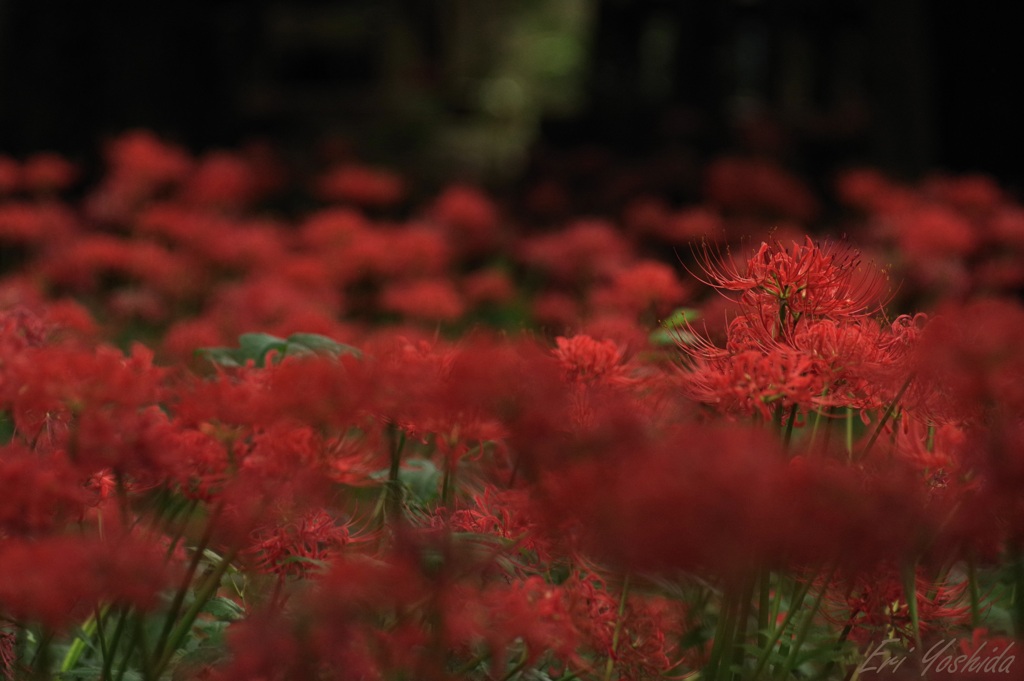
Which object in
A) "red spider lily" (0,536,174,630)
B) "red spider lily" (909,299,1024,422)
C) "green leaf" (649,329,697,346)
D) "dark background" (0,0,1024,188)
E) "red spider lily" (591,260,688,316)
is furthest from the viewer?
"dark background" (0,0,1024,188)

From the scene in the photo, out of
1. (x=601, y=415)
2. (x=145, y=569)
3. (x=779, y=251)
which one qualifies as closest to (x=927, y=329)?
(x=779, y=251)

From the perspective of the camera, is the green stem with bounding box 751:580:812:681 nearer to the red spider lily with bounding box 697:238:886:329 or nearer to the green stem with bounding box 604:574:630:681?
the green stem with bounding box 604:574:630:681

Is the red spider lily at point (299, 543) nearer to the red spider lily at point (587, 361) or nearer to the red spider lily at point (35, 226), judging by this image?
the red spider lily at point (587, 361)

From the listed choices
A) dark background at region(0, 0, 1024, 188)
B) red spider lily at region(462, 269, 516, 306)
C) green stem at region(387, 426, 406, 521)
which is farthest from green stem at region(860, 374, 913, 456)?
dark background at region(0, 0, 1024, 188)

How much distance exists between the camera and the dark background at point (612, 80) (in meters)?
4.64

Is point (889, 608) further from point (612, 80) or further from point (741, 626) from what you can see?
point (612, 80)

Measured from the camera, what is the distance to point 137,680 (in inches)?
43.4

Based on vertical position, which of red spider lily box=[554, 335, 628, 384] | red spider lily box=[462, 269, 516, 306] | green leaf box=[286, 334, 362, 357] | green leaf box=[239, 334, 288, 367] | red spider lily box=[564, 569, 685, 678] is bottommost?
red spider lily box=[462, 269, 516, 306]

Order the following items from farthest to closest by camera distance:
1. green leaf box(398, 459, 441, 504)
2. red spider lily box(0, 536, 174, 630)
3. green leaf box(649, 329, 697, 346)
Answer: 1. green leaf box(398, 459, 441, 504)
2. green leaf box(649, 329, 697, 346)
3. red spider lily box(0, 536, 174, 630)

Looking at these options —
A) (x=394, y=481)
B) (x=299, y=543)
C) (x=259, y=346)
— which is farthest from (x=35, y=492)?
(x=259, y=346)

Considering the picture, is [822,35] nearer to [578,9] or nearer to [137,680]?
[137,680]

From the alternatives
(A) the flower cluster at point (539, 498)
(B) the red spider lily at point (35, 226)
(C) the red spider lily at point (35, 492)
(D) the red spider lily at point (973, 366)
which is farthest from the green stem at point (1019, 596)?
(B) the red spider lily at point (35, 226)

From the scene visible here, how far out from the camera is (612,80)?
677cm

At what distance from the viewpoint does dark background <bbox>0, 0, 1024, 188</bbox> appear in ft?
15.2
